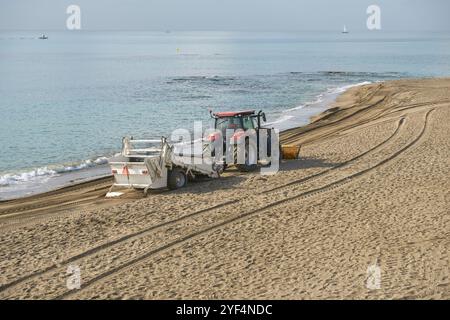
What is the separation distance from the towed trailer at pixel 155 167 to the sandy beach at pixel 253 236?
341mm

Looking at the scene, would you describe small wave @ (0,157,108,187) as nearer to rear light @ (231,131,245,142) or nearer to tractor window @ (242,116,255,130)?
rear light @ (231,131,245,142)

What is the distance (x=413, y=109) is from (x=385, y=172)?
56.2 ft

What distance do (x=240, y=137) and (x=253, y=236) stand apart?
6381 millimetres

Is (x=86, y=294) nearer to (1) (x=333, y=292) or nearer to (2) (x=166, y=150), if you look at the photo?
(1) (x=333, y=292)

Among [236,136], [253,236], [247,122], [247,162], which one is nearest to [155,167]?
[236,136]

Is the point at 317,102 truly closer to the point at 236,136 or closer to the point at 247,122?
the point at 247,122

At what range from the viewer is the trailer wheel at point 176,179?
16.4m

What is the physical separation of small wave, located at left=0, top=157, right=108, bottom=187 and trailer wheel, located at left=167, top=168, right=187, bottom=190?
310 inches

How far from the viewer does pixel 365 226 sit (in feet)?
41.1

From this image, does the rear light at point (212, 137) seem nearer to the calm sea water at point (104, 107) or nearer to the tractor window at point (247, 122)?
the tractor window at point (247, 122)

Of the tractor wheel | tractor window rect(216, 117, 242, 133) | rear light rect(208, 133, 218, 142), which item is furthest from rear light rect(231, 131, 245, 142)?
rear light rect(208, 133, 218, 142)

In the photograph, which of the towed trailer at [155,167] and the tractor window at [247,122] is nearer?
the towed trailer at [155,167]

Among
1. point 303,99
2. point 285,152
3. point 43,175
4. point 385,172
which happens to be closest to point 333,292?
point 385,172

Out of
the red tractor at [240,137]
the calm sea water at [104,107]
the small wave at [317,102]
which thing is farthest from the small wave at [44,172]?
the small wave at [317,102]
